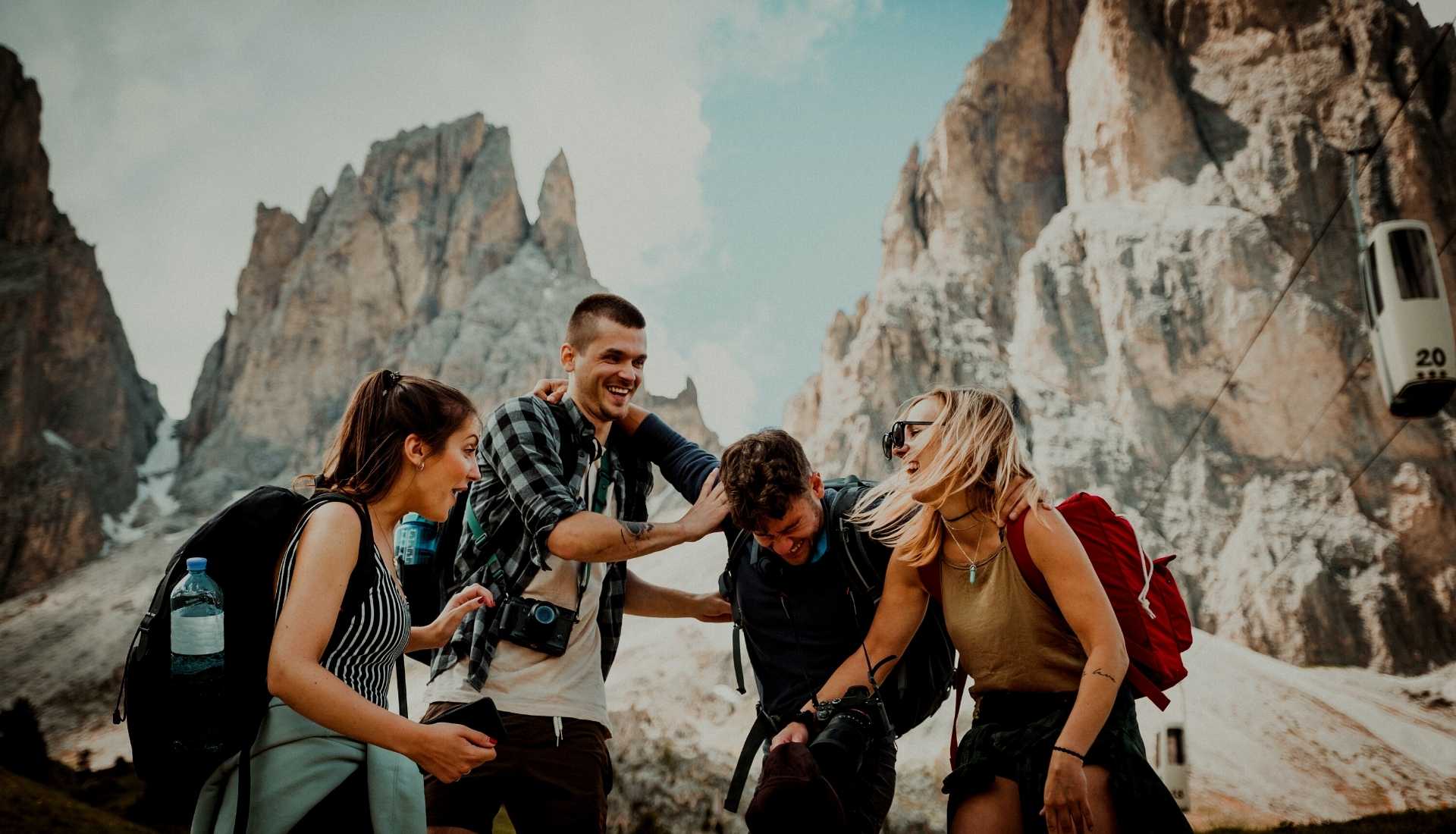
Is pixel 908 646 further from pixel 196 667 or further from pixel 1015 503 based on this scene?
pixel 196 667

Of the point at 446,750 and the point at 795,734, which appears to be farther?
the point at 795,734

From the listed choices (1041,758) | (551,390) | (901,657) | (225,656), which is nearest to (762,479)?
(901,657)

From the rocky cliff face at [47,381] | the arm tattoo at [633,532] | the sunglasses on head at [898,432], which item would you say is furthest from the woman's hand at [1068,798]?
the rocky cliff face at [47,381]

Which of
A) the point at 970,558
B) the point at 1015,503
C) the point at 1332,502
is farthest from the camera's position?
the point at 1332,502

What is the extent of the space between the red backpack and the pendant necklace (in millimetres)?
161

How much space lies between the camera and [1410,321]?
555 inches

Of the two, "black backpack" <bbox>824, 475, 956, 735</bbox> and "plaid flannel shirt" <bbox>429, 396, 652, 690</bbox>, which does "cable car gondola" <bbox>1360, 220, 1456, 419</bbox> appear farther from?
"plaid flannel shirt" <bbox>429, 396, 652, 690</bbox>

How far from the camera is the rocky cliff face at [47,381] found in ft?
227

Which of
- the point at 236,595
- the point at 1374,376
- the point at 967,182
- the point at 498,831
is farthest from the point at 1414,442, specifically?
the point at 236,595

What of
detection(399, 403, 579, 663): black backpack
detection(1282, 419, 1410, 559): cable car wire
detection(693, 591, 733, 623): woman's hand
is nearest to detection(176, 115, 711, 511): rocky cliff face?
detection(1282, 419, 1410, 559): cable car wire

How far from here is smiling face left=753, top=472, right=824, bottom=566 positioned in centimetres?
344

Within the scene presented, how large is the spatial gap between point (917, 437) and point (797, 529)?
0.60 metres

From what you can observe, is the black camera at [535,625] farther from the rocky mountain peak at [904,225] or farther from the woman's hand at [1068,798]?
the rocky mountain peak at [904,225]

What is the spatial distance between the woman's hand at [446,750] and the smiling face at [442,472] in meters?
0.77
